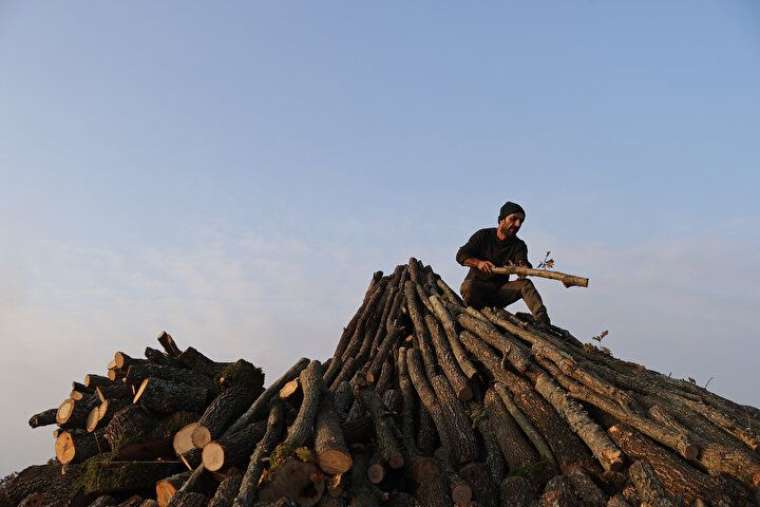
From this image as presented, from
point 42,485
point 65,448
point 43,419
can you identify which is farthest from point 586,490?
point 43,419

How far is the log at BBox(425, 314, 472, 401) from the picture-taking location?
8.99 m

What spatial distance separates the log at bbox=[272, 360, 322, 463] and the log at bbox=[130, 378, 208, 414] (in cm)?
130

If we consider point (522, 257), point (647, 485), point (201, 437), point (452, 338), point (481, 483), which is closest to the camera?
point (647, 485)

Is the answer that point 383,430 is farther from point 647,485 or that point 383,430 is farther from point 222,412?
point 647,485

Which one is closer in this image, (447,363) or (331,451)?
(331,451)

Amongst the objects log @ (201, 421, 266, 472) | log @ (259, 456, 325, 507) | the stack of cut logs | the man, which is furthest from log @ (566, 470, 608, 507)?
the man

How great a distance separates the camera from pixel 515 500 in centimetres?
645

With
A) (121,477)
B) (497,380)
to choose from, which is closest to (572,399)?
(497,380)

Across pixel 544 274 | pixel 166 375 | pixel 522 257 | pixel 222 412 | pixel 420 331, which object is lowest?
pixel 222 412

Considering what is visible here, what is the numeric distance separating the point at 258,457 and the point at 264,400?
50.0 inches

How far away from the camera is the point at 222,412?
7.00m

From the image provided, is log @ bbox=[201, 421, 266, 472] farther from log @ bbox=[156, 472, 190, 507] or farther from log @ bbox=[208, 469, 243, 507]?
log @ bbox=[156, 472, 190, 507]

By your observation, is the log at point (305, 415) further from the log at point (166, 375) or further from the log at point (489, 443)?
the log at point (489, 443)

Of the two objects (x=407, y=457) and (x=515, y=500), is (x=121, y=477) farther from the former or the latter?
(x=515, y=500)
